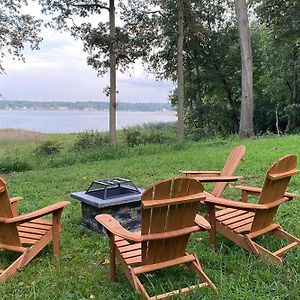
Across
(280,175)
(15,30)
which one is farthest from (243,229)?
(15,30)

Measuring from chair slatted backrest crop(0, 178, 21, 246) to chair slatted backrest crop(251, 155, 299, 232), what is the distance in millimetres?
1953

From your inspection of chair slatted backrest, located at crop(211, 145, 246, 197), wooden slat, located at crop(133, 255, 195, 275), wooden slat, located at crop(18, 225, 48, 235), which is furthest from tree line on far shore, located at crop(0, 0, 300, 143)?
wooden slat, located at crop(133, 255, 195, 275)

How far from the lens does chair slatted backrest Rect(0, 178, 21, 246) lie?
10.3 feet

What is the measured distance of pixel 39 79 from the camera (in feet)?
46.4

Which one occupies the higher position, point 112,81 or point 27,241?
point 112,81

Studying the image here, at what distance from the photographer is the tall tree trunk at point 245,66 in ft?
45.7

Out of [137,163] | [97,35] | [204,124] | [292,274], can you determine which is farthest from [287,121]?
[292,274]

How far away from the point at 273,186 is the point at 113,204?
160cm

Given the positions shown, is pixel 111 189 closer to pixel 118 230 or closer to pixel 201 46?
pixel 118 230

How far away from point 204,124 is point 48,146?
9.76 m

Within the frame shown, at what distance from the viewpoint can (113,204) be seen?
4.14 m

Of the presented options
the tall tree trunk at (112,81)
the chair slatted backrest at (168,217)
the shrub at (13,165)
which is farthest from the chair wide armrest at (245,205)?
the tall tree trunk at (112,81)

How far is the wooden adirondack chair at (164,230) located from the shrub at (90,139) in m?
12.2

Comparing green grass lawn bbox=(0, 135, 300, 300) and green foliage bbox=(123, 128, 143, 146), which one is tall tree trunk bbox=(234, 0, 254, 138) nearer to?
green foliage bbox=(123, 128, 143, 146)
